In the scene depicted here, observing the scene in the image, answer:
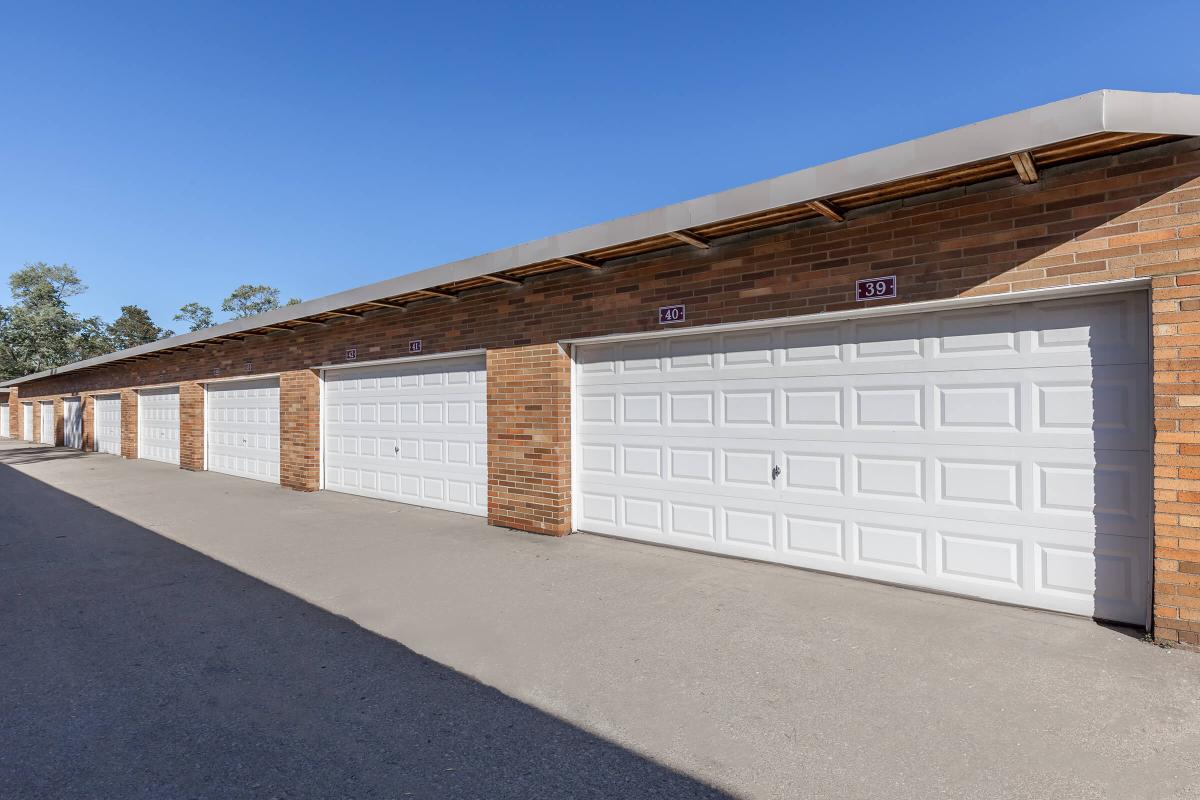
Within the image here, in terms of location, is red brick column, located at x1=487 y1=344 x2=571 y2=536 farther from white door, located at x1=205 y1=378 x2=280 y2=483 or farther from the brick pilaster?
the brick pilaster

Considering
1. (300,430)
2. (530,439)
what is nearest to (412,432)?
(530,439)

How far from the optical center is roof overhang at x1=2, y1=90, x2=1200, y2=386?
346 cm

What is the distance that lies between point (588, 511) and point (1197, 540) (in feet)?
17.1

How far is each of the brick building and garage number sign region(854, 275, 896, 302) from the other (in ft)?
0.05

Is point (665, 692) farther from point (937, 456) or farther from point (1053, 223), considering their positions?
point (1053, 223)

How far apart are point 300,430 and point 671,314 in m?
8.14

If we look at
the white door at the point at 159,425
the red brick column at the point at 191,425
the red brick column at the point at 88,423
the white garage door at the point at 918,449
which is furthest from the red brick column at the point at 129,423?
the white garage door at the point at 918,449

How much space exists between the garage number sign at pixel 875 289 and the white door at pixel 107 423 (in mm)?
23674

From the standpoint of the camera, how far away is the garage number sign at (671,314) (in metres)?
6.12

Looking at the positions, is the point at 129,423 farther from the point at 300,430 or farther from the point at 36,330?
the point at 36,330

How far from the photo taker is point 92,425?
22.0 metres

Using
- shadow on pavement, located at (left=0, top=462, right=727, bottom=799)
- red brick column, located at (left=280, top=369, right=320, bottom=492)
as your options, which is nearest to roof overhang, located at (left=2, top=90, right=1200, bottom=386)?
shadow on pavement, located at (left=0, top=462, right=727, bottom=799)

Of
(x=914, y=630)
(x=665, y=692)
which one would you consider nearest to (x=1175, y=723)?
(x=914, y=630)

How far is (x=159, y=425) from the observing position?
1722 cm
